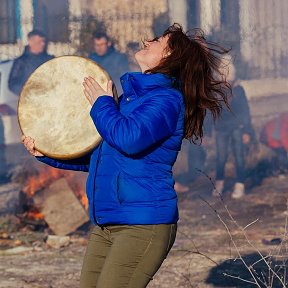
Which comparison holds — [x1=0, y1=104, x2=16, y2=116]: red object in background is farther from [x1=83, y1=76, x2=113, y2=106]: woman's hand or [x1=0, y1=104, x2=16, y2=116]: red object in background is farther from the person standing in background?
[x1=83, y1=76, x2=113, y2=106]: woman's hand

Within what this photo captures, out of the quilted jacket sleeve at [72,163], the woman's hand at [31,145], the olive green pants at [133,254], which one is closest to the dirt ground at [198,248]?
the quilted jacket sleeve at [72,163]

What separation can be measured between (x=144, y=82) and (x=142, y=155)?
304mm

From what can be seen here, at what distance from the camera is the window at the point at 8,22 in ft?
36.5

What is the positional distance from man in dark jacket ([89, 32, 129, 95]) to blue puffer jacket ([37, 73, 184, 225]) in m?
6.99

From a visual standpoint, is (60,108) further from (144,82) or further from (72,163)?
(144,82)

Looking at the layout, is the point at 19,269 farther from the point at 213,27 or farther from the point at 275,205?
the point at 213,27

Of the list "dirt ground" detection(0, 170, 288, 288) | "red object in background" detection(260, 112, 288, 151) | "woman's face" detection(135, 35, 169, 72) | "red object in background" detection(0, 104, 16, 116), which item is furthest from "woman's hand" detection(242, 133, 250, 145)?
"woman's face" detection(135, 35, 169, 72)

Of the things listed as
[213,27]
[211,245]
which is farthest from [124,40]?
[211,245]

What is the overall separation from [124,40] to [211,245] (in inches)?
144

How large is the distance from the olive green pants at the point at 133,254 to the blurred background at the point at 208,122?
5472mm

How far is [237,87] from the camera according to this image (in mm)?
11445

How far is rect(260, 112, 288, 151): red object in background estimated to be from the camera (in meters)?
11.7

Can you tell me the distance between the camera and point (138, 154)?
12.6ft

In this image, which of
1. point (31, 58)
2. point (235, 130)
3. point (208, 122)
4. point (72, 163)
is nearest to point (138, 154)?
point (72, 163)
